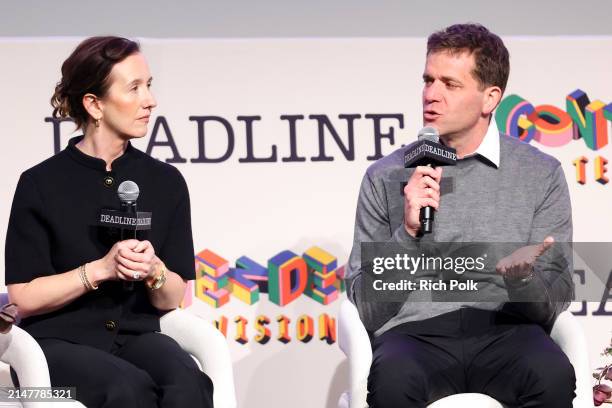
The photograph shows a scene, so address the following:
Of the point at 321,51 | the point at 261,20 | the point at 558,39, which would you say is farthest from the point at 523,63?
the point at 261,20

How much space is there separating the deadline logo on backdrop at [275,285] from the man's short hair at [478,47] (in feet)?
3.28

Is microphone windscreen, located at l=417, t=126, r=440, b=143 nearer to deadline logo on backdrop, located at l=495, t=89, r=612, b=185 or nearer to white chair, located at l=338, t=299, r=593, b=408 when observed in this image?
white chair, located at l=338, t=299, r=593, b=408

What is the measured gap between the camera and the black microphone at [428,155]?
2.58m

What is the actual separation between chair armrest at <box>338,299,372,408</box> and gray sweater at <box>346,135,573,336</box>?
0.24ft

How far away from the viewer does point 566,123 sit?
3758 millimetres

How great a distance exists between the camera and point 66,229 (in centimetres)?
274

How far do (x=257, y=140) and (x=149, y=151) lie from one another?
40cm

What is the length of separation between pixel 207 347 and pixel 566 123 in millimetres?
1728

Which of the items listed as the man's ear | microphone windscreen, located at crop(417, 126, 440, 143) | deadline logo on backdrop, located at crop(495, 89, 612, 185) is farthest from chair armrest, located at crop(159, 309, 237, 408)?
deadline logo on backdrop, located at crop(495, 89, 612, 185)

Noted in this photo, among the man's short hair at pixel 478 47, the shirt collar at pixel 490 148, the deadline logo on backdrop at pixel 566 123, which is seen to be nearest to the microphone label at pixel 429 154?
the shirt collar at pixel 490 148

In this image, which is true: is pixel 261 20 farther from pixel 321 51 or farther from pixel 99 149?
pixel 99 149

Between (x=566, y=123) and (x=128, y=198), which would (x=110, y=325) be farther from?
(x=566, y=123)

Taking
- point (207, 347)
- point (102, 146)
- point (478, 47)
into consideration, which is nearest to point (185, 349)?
point (207, 347)

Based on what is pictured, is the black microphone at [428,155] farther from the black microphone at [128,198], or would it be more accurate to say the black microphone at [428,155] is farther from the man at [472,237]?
the black microphone at [128,198]
